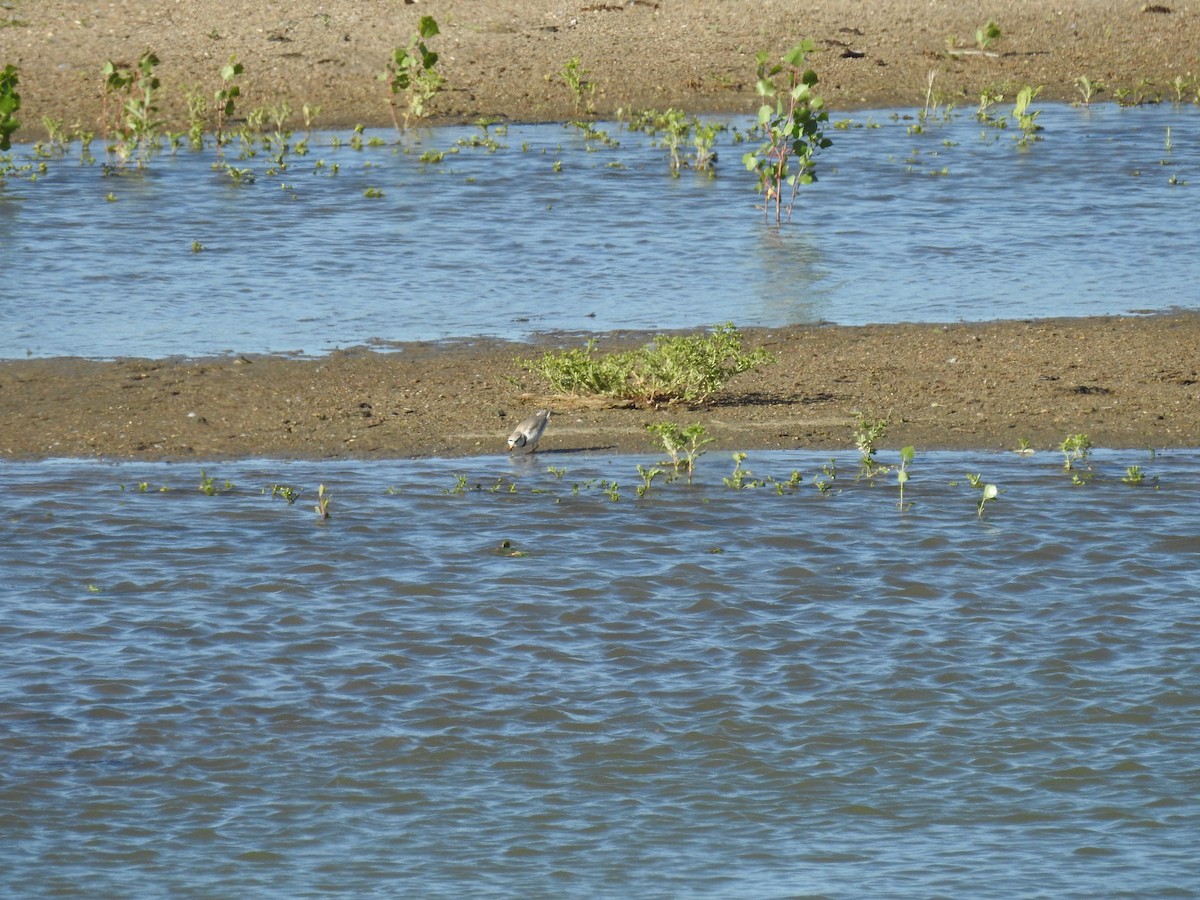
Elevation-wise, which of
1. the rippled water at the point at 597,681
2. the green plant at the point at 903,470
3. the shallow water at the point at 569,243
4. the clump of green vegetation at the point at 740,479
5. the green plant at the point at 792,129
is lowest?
the rippled water at the point at 597,681

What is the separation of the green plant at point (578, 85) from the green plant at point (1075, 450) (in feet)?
46.7

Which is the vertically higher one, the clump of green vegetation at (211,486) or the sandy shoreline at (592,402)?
the sandy shoreline at (592,402)

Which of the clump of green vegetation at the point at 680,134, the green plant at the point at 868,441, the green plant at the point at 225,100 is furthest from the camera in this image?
the green plant at the point at 225,100

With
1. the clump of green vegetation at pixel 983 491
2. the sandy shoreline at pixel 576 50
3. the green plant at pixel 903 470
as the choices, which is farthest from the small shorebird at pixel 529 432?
the sandy shoreline at pixel 576 50

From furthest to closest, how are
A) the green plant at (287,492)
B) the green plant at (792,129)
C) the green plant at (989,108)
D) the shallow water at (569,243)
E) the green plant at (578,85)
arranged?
the green plant at (578,85)
the green plant at (989,108)
the green plant at (792,129)
the shallow water at (569,243)
the green plant at (287,492)

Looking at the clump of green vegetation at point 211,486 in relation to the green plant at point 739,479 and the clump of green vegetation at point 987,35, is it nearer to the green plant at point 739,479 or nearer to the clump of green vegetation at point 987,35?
the green plant at point 739,479

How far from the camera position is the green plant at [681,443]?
966 cm

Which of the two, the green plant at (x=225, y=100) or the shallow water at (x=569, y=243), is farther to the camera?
the green plant at (x=225, y=100)

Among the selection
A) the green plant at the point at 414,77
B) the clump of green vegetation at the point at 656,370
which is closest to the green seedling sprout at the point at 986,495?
the clump of green vegetation at the point at 656,370

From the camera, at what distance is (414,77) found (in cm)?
2292

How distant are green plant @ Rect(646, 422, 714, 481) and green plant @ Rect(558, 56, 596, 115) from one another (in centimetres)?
1386

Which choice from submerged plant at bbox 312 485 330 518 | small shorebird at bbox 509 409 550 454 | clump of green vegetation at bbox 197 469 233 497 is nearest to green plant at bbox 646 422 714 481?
small shorebird at bbox 509 409 550 454

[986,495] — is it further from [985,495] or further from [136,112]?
→ [136,112]

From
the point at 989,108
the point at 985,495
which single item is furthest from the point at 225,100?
the point at 985,495
